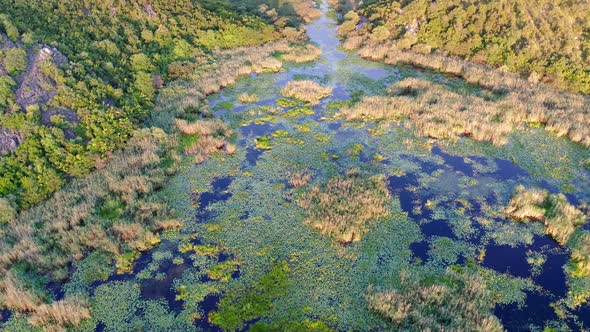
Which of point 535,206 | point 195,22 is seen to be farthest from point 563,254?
point 195,22

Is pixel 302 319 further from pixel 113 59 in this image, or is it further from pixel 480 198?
pixel 113 59

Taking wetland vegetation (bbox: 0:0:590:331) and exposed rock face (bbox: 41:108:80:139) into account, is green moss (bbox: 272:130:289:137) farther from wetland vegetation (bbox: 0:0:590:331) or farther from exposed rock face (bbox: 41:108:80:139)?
exposed rock face (bbox: 41:108:80:139)

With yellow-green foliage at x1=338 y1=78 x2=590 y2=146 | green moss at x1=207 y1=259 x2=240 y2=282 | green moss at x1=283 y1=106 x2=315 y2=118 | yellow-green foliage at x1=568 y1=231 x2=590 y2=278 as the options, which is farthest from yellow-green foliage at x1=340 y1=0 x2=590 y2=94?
green moss at x1=207 y1=259 x2=240 y2=282

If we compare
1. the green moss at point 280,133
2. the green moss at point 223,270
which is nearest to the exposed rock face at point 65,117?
the green moss at point 280,133

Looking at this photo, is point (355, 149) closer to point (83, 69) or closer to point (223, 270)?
point (223, 270)

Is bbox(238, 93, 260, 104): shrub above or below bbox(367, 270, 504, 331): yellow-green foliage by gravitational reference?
above

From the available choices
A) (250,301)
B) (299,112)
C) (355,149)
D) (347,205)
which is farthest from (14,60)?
(347,205)
